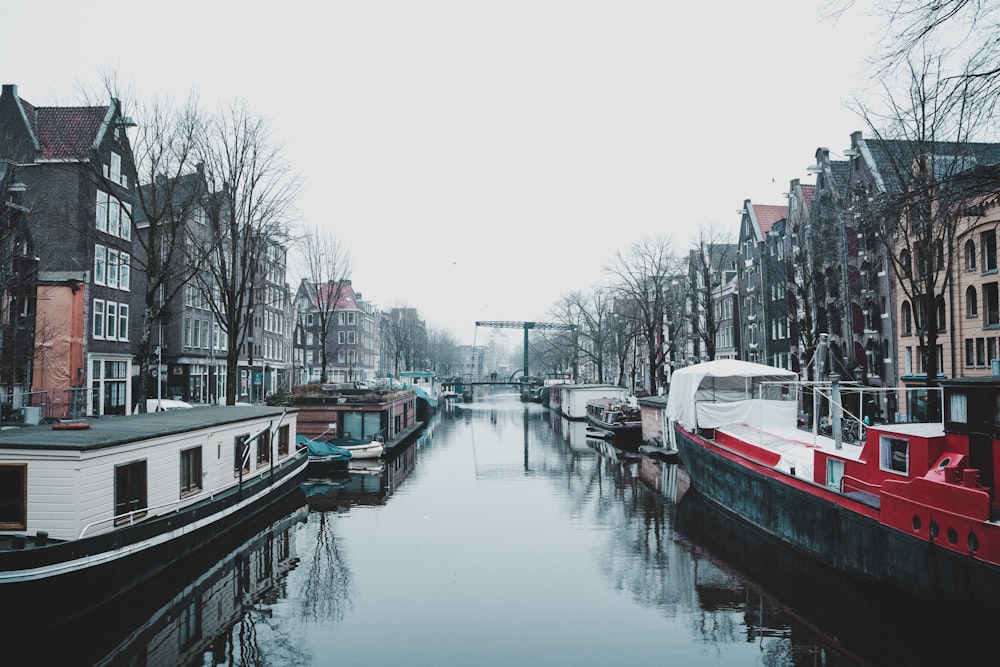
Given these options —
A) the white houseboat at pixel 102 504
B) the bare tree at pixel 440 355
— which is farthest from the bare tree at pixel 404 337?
the white houseboat at pixel 102 504

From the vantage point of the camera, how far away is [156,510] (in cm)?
1633

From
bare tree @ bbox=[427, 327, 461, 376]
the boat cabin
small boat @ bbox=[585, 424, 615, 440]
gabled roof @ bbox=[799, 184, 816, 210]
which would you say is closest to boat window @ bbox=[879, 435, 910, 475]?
the boat cabin

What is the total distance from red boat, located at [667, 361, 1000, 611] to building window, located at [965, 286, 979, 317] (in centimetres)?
1545

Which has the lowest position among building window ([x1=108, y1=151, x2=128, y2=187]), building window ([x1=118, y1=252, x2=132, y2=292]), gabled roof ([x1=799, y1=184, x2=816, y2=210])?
building window ([x1=118, y1=252, x2=132, y2=292])

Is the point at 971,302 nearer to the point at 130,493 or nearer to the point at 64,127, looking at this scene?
the point at 130,493

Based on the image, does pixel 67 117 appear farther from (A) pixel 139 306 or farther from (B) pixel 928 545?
(B) pixel 928 545

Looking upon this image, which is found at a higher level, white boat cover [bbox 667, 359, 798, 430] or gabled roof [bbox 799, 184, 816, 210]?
gabled roof [bbox 799, 184, 816, 210]

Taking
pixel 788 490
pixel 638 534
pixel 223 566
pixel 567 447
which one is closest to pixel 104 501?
pixel 223 566

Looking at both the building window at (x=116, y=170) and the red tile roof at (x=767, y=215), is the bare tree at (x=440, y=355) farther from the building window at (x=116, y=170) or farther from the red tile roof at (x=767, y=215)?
the building window at (x=116, y=170)

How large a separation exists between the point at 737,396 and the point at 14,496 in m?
23.8

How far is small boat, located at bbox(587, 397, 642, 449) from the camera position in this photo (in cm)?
4738

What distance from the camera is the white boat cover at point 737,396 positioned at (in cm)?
2780

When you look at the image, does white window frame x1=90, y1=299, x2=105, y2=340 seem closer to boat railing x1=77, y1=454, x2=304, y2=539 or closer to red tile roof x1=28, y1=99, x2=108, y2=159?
red tile roof x1=28, y1=99, x2=108, y2=159

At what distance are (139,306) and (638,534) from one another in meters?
32.1
